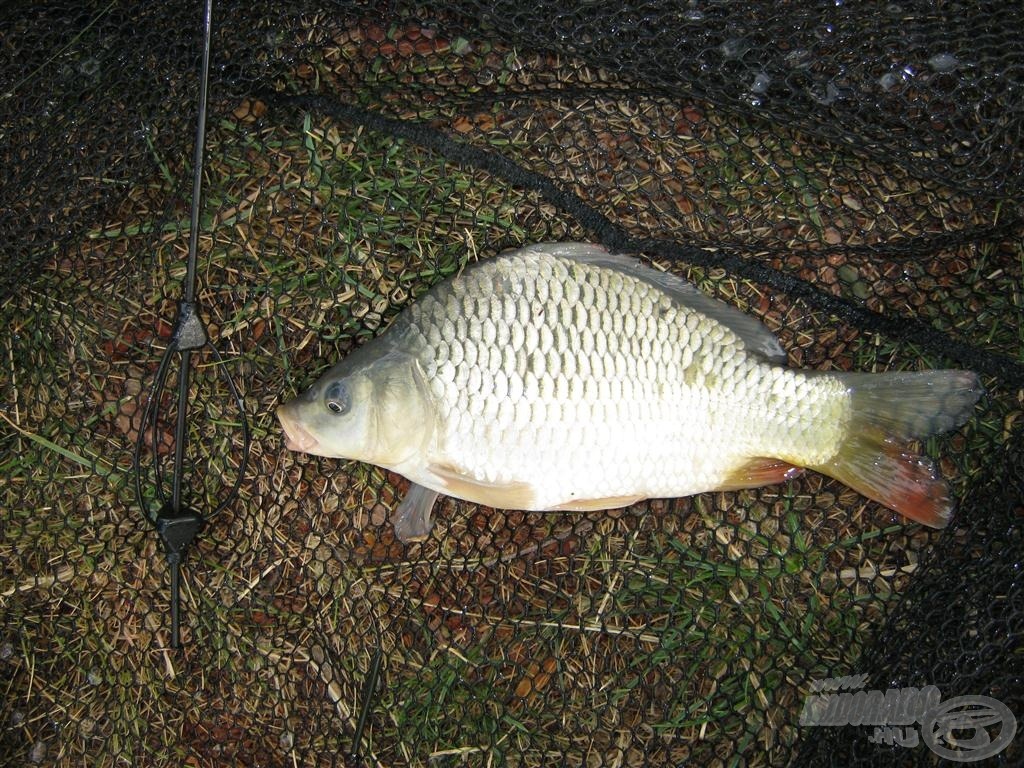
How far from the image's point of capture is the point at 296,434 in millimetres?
1501

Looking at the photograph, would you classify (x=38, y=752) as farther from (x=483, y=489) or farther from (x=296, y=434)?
(x=483, y=489)

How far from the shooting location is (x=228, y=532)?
1710mm

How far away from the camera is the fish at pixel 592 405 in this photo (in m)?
1.49

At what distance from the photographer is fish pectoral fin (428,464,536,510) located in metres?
1.53

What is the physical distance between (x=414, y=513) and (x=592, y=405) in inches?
18.2

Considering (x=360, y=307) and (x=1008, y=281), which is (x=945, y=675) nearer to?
(x=1008, y=281)

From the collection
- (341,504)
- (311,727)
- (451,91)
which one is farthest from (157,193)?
(311,727)

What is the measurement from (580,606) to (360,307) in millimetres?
822

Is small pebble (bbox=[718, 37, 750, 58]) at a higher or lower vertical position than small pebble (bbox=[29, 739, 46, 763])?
higher

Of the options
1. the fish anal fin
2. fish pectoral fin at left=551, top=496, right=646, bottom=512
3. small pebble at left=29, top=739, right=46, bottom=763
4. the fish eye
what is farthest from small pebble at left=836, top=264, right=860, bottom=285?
small pebble at left=29, top=739, right=46, bottom=763

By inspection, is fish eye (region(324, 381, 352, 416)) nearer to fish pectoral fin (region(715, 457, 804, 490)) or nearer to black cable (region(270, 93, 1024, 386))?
black cable (region(270, 93, 1024, 386))

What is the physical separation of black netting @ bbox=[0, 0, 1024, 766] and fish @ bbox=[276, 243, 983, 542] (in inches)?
6.8

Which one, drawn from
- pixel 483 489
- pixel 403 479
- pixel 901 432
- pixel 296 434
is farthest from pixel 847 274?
pixel 296 434

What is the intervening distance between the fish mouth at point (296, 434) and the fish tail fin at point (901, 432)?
1.01m
